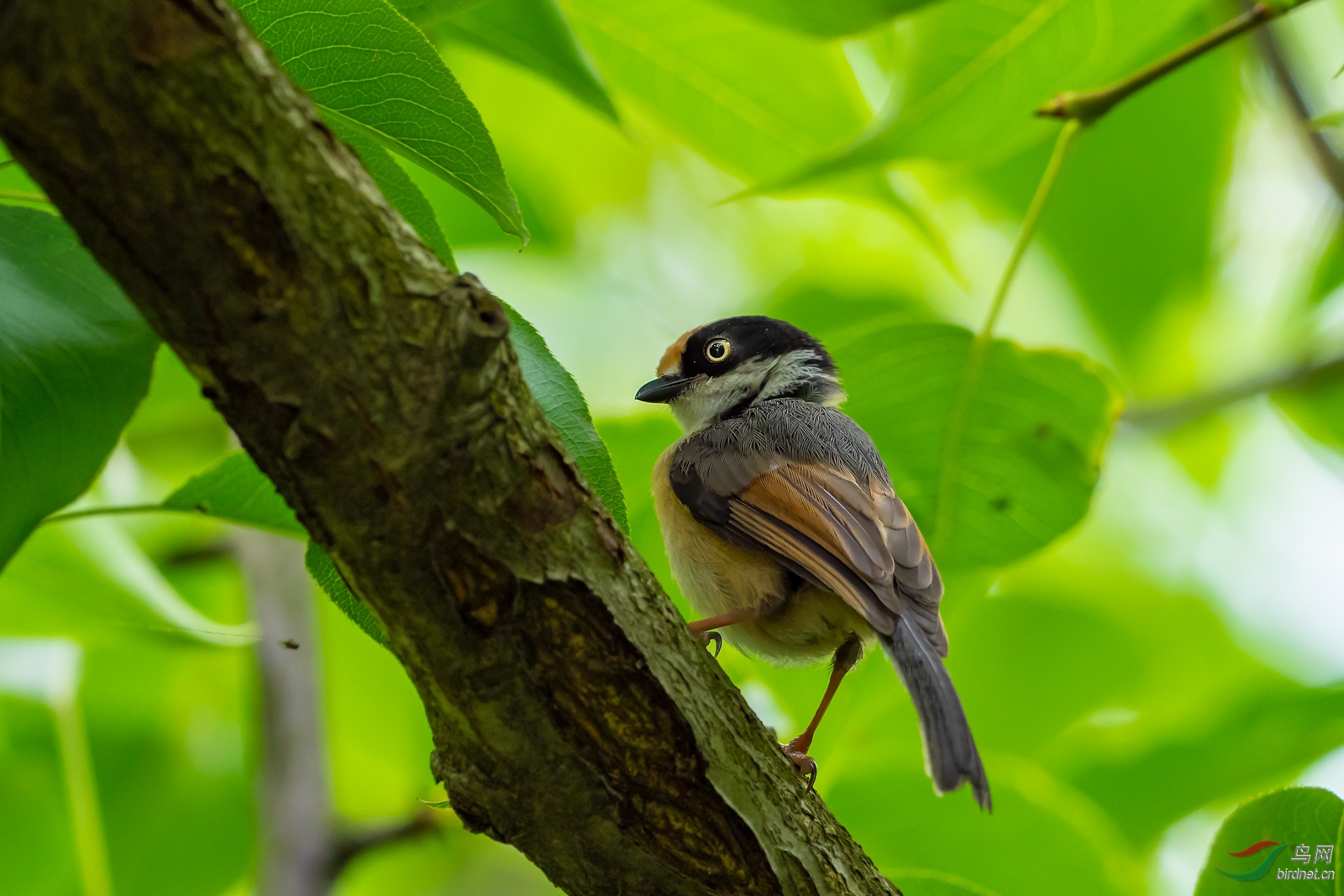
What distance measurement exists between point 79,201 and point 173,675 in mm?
3923

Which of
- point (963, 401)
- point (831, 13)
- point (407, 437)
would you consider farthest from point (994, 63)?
point (407, 437)

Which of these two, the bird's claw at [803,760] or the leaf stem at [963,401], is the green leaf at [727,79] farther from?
the bird's claw at [803,760]

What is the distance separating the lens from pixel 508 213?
214 centimetres

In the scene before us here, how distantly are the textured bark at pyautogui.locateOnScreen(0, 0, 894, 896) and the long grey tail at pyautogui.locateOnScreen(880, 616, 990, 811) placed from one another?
42 cm

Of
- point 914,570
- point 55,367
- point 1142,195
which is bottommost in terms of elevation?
point 55,367

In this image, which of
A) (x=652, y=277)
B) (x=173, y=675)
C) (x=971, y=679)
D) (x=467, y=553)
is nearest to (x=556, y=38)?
(x=467, y=553)

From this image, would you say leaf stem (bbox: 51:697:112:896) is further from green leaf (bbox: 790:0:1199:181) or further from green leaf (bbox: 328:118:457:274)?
green leaf (bbox: 790:0:1199:181)

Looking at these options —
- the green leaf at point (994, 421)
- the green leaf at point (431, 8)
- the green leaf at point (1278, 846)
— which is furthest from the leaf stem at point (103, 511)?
the green leaf at point (1278, 846)

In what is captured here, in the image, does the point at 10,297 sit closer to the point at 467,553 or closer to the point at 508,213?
the point at 508,213

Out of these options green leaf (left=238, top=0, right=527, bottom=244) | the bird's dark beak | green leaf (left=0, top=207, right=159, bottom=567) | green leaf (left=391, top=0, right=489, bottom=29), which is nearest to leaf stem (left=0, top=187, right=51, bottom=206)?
green leaf (left=0, top=207, right=159, bottom=567)

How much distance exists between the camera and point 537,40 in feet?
→ 9.60

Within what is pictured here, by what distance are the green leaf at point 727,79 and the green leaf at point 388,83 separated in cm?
154

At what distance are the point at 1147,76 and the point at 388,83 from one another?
1.93 meters

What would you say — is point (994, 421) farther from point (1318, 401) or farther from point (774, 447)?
point (1318, 401)
